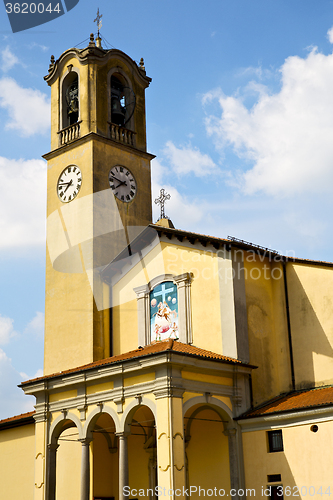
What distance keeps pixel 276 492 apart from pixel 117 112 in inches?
683

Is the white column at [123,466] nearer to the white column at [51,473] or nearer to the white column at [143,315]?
the white column at [51,473]

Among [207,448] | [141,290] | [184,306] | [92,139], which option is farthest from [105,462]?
[92,139]

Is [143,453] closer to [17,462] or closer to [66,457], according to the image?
[66,457]

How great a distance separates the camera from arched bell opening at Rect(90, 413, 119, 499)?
2247 cm

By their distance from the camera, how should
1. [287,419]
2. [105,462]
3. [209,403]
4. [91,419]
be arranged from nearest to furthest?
[287,419] → [209,403] → [91,419] → [105,462]

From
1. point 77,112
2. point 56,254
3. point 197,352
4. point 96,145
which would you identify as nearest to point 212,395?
point 197,352

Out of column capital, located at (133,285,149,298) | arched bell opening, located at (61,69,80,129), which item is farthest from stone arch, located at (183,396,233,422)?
arched bell opening, located at (61,69,80,129)

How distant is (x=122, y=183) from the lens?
89.9 feet

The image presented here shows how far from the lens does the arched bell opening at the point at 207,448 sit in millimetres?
19438

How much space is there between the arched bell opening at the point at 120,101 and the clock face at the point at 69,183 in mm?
3191

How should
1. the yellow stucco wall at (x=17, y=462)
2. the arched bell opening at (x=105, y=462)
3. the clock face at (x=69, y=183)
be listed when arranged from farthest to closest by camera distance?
1. the clock face at (x=69, y=183)
2. the yellow stucco wall at (x=17, y=462)
3. the arched bell opening at (x=105, y=462)

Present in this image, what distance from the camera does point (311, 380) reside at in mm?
20562

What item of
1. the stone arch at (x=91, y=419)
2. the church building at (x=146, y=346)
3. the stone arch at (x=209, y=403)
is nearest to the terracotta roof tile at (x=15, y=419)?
the church building at (x=146, y=346)

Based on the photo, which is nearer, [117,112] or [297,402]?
[297,402]
